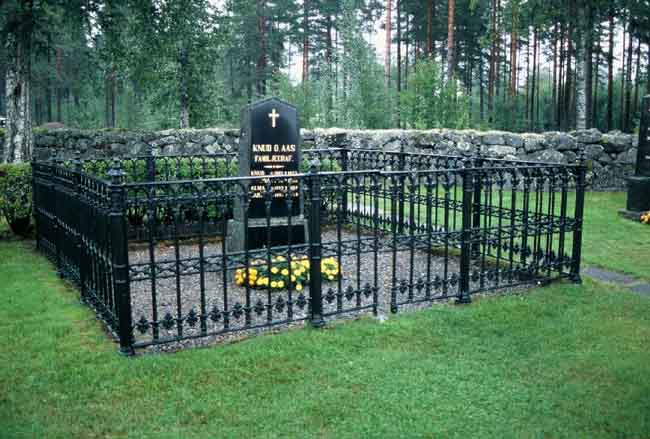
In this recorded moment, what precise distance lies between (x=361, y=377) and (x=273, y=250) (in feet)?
5.98

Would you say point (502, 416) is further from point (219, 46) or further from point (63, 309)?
point (219, 46)

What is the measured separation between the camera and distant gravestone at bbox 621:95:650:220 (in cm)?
1152

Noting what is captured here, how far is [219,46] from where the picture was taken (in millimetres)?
22344

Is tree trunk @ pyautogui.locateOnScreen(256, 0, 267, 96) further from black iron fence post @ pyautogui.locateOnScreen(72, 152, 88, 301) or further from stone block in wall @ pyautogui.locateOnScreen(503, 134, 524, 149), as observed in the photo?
black iron fence post @ pyautogui.locateOnScreen(72, 152, 88, 301)

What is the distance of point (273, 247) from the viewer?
6621mm

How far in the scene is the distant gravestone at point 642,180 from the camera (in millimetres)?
11516

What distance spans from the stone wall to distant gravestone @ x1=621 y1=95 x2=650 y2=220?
2.49m

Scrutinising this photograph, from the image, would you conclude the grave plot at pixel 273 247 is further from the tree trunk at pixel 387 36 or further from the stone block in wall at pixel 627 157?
the tree trunk at pixel 387 36

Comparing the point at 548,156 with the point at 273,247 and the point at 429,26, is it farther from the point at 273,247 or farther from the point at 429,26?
the point at 429,26

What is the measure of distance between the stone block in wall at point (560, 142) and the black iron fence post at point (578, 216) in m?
8.27

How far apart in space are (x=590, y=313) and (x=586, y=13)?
1744 centimetres

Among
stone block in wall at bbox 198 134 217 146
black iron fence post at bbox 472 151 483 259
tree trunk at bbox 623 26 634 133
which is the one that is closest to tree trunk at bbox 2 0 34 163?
stone block in wall at bbox 198 134 217 146

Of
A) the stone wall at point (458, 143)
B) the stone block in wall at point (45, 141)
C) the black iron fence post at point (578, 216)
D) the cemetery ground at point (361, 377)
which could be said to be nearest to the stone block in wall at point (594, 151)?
the stone wall at point (458, 143)

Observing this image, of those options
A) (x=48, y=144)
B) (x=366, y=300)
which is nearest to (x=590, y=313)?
(x=366, y=300)
